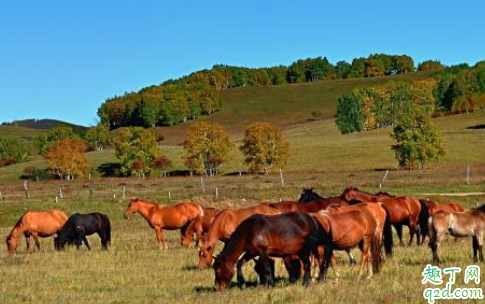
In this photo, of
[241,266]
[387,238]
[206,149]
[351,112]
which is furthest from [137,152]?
[241,266]

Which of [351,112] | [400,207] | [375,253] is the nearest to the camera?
[375,253]

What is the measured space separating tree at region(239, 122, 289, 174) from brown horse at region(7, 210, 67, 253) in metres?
62.1

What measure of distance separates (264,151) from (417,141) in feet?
61.0

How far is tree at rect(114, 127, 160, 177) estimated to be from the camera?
9462 centimetres

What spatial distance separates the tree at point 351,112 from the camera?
129000 millimetres

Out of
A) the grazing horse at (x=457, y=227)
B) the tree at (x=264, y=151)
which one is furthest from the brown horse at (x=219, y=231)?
the tree at (x=264, y=151)

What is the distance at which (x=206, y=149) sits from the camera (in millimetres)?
91438

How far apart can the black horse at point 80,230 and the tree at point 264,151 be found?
63.1m

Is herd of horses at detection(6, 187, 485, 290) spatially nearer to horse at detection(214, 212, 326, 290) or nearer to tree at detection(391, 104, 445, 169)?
horse at detection(214, 212, 326, 290)

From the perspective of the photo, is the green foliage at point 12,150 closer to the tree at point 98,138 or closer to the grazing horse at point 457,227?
the tree at point 98,138

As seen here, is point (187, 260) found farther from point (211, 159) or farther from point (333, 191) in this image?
point (211, 159)

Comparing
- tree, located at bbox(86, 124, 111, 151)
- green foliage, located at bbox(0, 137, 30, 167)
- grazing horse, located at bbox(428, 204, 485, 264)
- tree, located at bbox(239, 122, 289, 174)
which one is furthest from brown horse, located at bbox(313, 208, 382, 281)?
tree, located at bbox(86, 124, 111, 151)

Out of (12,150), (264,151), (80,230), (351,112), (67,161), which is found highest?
(351,112)

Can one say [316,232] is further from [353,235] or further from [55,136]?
[55,136]
